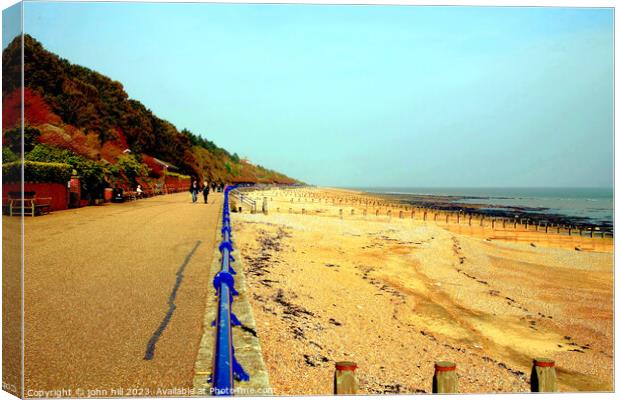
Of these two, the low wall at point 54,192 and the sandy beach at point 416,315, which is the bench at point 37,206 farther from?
the sandy beach at point 416,315

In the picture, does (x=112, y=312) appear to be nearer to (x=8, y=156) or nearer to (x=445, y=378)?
(x=8, y=156)

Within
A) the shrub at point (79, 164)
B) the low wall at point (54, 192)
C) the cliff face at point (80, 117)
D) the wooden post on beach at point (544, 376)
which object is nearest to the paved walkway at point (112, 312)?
the cliff face at point (80, 117)

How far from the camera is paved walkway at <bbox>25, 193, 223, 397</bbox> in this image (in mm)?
4199

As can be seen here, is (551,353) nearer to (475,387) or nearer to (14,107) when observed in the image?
(475,387)

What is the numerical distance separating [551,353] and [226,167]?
10532cm

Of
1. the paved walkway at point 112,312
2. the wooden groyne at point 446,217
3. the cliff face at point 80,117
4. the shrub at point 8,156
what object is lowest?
the wooden groyne at point 446,217

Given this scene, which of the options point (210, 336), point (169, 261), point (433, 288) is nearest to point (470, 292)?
point (433, 288)

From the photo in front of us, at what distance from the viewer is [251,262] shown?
38.2 feet

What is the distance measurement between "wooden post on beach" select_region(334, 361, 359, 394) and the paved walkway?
1.59 meters

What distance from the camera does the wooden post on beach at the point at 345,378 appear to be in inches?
125

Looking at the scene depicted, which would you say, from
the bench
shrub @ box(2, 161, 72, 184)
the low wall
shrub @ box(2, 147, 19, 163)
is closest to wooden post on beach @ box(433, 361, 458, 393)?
shrub @ box(2, 147, 19, 163)

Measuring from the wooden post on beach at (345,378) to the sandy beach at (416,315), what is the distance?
6.38ft

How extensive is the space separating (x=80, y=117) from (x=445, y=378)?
43.5 m

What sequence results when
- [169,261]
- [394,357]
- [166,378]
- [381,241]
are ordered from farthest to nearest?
[381,241], [169,261], [394,357], [166,378]
